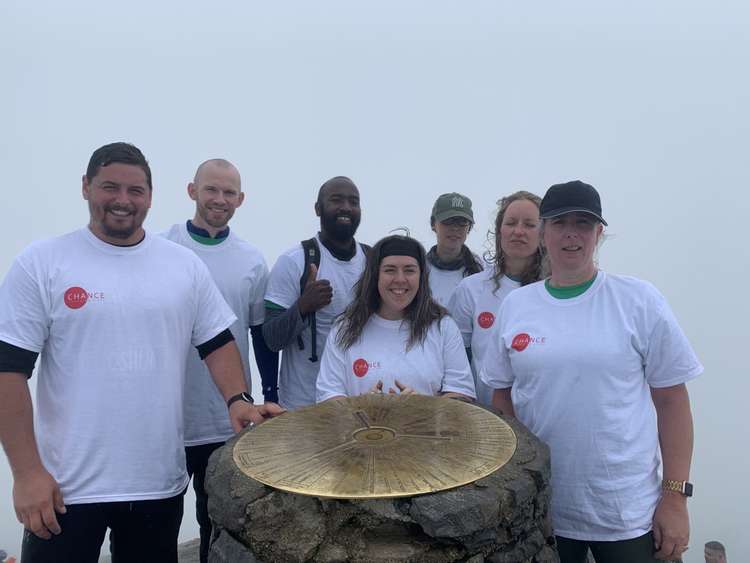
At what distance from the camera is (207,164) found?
3820 millimetres

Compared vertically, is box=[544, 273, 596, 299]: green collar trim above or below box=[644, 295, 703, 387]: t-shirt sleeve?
above

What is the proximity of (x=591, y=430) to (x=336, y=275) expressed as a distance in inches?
78.3

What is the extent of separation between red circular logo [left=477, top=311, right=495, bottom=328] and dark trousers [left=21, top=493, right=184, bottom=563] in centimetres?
208

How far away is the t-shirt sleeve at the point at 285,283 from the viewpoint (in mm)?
3613

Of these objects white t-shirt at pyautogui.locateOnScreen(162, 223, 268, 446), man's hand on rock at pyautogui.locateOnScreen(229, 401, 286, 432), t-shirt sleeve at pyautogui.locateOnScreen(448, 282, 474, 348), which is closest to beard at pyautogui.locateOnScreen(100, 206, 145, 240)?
white t-shirt at pyautogui.locateOnScreen(162, 223, 268, 446)

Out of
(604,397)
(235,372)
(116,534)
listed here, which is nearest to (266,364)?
(235,372)

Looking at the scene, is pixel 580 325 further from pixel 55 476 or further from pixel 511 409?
pixel 55 476

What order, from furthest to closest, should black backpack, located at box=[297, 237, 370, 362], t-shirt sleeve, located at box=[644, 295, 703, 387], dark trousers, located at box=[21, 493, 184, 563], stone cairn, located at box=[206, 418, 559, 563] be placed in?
black backpack, located at box=[297, 237, 370, 362] → dark trousers, located at box=[21, 493, 184, 563] → t-shirt sleeve, located at box=[644, 295, 703, 387] → stone cairn, located at box=[206, 418, 559, 563]

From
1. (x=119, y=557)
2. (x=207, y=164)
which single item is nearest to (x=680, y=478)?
(x=119, y=557)

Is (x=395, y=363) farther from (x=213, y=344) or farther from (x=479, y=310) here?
(x=213, y=344)

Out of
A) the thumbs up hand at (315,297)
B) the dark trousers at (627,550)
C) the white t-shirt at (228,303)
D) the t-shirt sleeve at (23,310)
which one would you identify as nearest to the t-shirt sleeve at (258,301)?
the white t-shirt at (228,303)

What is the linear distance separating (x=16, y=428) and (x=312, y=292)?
1710 millimetres

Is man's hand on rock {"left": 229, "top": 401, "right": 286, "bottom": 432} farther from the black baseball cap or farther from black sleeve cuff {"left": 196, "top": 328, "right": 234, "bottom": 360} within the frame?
the black baseball cap

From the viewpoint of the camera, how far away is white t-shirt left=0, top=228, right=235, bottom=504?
244 centimetres
